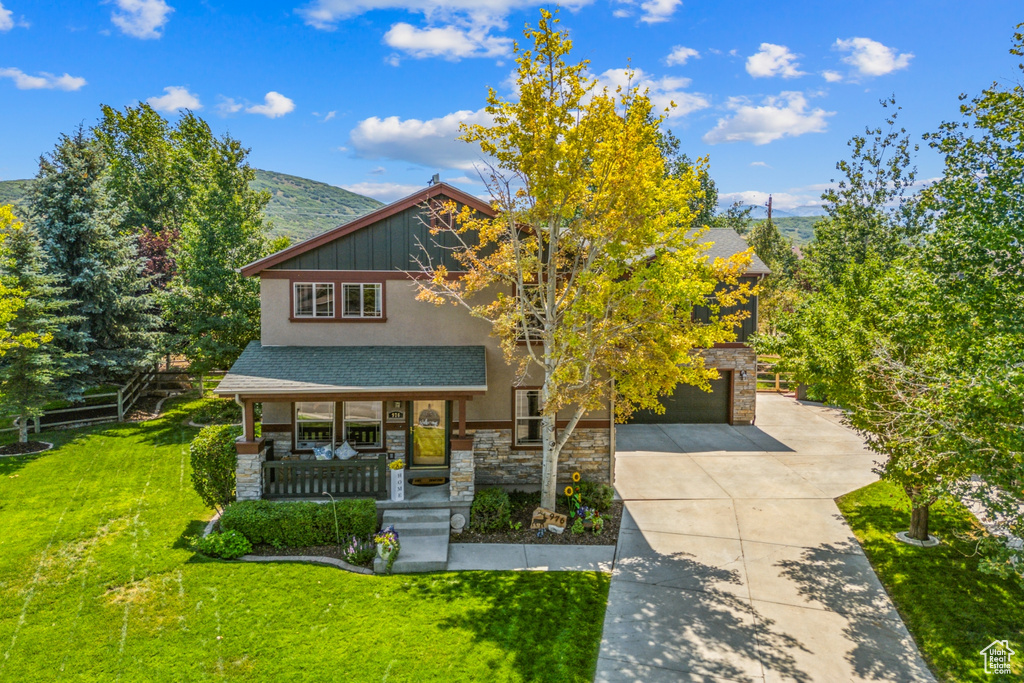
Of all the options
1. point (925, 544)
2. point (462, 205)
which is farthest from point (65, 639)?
point (925, 544)

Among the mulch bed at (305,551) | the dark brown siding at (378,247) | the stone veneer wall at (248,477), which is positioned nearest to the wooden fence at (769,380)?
the dark brown siding at (378,247)

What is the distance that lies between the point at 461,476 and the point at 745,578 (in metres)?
5.50

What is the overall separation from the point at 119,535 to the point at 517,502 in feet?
25.4

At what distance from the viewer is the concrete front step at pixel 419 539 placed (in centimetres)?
984

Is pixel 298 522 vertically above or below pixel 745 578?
above

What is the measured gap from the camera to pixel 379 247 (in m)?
13.2

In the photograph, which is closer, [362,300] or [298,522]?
[298,522]

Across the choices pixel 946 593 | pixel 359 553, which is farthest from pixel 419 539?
pixel 946 593

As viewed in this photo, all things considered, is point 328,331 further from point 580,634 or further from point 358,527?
point 580,634

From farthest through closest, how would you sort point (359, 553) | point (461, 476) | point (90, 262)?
point (90, 262) → point (461, 476) → point (359, 553)

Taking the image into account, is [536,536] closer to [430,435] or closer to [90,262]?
[430,435]

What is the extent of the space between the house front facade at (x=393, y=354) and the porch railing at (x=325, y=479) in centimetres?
87

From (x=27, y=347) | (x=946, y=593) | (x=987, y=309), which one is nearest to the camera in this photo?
(x=987, y=309)

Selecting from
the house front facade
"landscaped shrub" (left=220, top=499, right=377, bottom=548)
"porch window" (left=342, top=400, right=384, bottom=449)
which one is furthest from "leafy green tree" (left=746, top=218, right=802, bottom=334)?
"landscaped shrub" (left=220, top=499, right=377, bottom=548)
